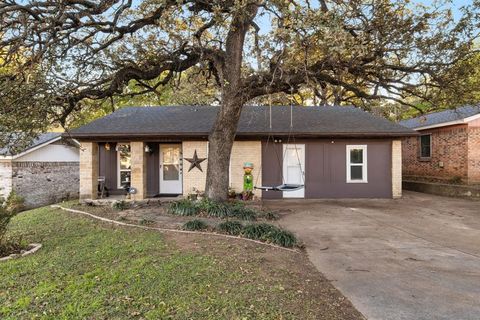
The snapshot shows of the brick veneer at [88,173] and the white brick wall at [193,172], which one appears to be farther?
the white brick wall at [193,172]

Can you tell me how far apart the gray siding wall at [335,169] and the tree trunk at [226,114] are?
3.43 m

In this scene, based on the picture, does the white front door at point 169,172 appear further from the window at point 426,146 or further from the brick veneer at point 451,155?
the window at point 426,146

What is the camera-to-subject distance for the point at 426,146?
16.5 m

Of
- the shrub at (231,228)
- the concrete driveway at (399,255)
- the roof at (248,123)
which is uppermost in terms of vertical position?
the roof at (248,123)

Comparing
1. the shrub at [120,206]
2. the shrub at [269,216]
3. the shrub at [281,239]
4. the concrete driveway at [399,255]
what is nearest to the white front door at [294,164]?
the concrete driveway at [399,255]

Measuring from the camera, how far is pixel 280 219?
8484 mm

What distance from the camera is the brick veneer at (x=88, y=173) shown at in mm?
11883

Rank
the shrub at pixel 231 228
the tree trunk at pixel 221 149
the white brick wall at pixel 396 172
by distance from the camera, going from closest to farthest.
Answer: the shrub at pixel 231 228, the tree trunk at pixel 221 149, the white brick wall at pixel 396 172

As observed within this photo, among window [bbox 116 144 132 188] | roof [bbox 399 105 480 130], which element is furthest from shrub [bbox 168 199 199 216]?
roof [bbox 399 105 480 130]

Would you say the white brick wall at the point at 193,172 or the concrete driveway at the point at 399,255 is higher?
the white brick wall at the point at 193,172

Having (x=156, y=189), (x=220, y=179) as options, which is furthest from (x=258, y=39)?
(x=156, y=189)

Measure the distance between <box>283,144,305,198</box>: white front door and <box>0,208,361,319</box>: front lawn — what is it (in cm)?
696

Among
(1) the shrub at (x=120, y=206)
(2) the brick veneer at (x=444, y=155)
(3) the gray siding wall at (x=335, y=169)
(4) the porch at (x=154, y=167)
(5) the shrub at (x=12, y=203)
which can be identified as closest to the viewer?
(5) the shrub at (x=12, y=203)

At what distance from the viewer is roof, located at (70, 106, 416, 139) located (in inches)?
466
